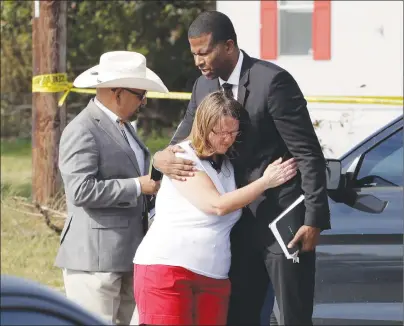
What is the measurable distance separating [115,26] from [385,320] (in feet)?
49.2

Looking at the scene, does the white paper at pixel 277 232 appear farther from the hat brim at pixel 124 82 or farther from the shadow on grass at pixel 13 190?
the shadow on grass at pixel 13 190

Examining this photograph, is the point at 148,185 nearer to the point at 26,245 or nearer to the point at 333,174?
the point at 333,174

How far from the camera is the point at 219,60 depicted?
5.00 metres

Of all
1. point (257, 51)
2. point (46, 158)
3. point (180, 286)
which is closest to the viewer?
point (180, 286)

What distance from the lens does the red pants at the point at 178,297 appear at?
15.2 ft

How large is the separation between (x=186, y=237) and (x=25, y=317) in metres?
2.04

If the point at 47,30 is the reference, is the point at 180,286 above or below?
below

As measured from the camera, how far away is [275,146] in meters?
5.01

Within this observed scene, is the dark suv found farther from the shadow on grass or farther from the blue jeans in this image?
the shadow on grass

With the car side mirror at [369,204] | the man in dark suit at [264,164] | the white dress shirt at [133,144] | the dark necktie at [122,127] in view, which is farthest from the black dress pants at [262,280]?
the car side mirror at [369,204]

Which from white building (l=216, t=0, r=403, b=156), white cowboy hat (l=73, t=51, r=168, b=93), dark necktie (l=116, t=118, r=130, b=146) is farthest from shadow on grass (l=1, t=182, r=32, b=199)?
dark necktie (l=116, t=118, r=130, b=146)

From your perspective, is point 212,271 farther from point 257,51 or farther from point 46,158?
point 257,51

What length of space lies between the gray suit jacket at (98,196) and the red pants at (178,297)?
45 cm

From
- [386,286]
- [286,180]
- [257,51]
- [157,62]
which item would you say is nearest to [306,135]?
[286,180]
